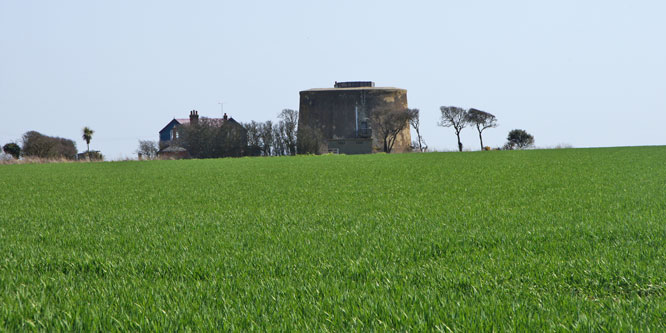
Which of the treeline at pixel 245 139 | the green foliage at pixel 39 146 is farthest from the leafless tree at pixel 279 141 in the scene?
the green foliage at pixel 39 146

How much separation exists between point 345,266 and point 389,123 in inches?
2421

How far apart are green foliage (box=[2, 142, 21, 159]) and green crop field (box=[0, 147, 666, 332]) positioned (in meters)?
54.5

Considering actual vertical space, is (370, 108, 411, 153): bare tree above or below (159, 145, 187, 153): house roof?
above

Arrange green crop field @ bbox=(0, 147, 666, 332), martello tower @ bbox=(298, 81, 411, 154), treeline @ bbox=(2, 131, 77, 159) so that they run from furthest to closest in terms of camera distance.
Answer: martello tower @ bbox=(298, 81, 411, 154), treeline @ bbox=(2, 131, 77, 159), green crop field @ bbox=(0, 147, 666, 332)

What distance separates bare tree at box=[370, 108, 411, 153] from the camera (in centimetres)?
6506

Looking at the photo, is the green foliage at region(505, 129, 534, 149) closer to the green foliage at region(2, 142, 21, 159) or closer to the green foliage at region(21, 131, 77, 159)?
the green foliage at region(21, 131, 77, 159)

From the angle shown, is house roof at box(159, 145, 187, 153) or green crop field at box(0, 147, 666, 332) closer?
green crop field at box(0, 147, 666, 332)

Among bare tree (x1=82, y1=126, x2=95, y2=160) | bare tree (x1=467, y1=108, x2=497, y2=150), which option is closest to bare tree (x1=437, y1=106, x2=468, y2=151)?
bare tree (x1=467, y1=108, x2=497, y2=150)

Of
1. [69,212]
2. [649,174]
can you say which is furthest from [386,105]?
[69,212]

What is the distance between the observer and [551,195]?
927 cm

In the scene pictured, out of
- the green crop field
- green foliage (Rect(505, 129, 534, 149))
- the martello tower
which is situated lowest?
the green crop field

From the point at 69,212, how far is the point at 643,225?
7960 mm

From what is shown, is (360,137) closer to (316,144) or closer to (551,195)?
(316,144)

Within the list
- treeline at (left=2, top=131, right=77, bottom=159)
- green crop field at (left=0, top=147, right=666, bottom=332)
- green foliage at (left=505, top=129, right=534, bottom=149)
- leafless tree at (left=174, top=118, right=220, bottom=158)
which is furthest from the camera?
green foliage at (left=505, top=129, right=534, bottom=149)
